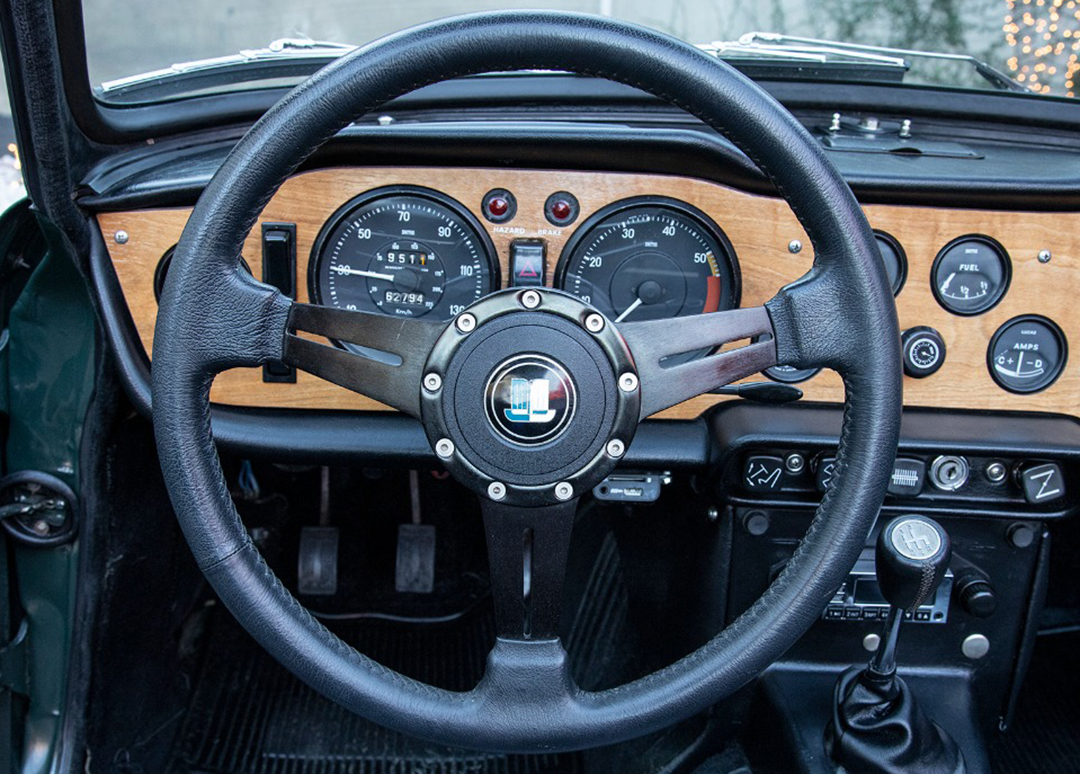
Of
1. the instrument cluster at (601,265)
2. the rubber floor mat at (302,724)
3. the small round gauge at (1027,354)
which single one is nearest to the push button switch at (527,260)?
the instrument cluster at (601,265)

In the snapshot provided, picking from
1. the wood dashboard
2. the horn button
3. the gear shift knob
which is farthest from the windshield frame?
the gear shift knob

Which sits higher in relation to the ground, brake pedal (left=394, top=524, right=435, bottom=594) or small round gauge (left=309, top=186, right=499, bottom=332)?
small round gauge (left=309, top=186, right=499, bottom=332)

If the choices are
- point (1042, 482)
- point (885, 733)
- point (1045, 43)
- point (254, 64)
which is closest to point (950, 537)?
point (1042, 482)

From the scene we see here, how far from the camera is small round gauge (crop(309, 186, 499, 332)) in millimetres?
1685

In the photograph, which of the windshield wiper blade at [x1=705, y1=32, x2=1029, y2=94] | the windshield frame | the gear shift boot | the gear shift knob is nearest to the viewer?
the gear shift knob

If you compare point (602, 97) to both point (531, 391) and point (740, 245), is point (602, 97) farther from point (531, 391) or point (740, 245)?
point (531, 391)

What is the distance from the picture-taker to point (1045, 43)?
6.73ft

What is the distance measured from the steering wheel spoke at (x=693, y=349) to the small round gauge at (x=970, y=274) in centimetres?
A: 60

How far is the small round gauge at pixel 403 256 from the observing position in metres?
1.68

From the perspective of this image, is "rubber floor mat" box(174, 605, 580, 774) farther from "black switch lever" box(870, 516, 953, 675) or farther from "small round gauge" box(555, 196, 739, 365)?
"small round gauge" box(555, 196, 739, 365)

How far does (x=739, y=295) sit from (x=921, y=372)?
13.6 inches

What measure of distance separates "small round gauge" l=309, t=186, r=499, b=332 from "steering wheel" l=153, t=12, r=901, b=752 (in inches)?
17.2

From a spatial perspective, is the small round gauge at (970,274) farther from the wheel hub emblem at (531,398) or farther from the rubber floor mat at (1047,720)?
the rubber floor mat at (1047,720)

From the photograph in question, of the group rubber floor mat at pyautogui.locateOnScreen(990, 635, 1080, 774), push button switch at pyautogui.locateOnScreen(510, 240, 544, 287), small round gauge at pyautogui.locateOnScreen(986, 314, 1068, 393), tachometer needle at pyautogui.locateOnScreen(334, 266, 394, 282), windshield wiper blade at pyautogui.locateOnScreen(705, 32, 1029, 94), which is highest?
windshield wiper blade at pyautogui.locateOnScreen(705, 32, 1029, 94)
